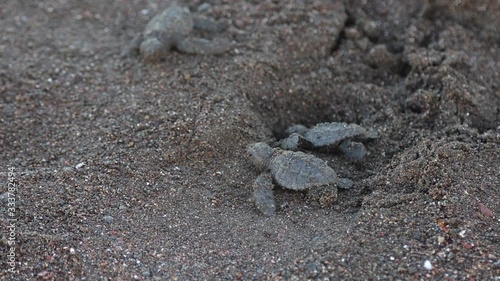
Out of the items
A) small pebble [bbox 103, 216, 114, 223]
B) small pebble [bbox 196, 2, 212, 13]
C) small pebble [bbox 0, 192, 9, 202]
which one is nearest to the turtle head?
small pebble [bbox 103, 216, 114, 223]

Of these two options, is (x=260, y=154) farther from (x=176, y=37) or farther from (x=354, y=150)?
(x=176, y=37)

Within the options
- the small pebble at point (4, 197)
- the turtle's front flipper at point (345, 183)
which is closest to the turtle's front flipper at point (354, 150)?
the turtle's front flipper at point (345, 183)

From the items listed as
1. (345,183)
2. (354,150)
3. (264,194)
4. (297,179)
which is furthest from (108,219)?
(354,150)

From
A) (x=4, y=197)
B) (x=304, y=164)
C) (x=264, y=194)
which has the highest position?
(x=304, y=164)

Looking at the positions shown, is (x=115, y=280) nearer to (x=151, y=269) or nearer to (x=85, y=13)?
(x=151, y=269)

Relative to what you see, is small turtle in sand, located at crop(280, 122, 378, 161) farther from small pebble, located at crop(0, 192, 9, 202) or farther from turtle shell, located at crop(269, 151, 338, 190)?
small pebble, located at crop(0, 192, 9, 202)

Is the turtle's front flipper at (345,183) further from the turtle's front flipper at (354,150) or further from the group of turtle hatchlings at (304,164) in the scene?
the turtle's front flipper at (354,150)
